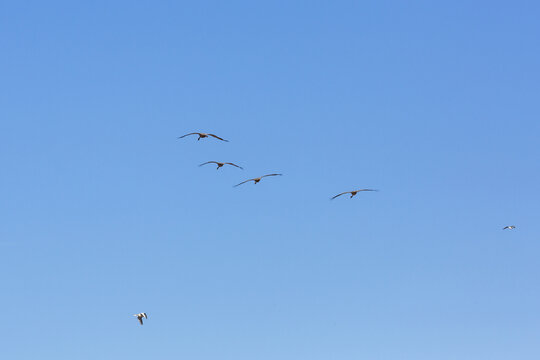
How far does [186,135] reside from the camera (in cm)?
15012

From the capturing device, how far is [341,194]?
155500 millimetres

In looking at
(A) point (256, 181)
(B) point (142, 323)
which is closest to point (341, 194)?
(A) point (256, 181)

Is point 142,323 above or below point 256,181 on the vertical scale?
below

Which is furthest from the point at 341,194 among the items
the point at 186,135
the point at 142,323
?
the point at 142,323

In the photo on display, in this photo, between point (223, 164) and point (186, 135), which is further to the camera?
point (223, 164)

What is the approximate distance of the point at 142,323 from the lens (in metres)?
171

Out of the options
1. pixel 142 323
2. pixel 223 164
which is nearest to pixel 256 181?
pixel 223 164

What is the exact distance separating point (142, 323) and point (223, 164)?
96.5ft

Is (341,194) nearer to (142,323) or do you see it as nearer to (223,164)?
(223,164)

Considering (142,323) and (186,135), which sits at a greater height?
(186,135)

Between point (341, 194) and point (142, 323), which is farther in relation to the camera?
point (142, 323)

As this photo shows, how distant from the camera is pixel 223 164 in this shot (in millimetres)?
161750

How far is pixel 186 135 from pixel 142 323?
119 ft

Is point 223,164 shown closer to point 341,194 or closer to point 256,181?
point 256,181
